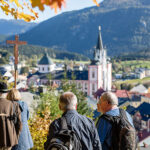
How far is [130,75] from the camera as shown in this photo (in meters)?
127

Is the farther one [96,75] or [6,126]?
[96,75]

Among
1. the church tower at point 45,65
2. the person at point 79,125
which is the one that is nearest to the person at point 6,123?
the person at point 79,125

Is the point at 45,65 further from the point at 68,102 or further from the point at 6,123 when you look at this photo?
the point at 68,102

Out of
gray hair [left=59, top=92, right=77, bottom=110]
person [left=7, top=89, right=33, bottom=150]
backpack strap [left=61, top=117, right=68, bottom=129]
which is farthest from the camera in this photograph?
person [left=7, top=89, right=33, bottom=150]

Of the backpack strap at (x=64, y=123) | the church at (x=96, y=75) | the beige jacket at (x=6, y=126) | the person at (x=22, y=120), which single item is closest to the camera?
the backpack strap at (x=64, y=123)

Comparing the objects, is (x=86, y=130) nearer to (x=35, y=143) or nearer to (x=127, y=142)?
(x=127, y=142)

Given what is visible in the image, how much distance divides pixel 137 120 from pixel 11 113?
4004cm

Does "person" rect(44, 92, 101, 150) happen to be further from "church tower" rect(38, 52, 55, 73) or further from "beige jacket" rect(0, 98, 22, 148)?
"church tower" rect(38, 52, 55, 73)

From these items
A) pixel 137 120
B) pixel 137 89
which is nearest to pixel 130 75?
pixel 137 89

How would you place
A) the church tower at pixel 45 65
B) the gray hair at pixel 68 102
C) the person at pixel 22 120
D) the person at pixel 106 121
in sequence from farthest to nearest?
the church tower at pixel 45 65, the person at pixel 22 120, the person at pixel 106 121, the gray hair at pixel 68 102

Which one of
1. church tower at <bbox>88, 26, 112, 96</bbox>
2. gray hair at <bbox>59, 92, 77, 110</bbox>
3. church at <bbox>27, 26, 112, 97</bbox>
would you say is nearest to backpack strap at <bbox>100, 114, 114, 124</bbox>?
gray hair at <bbox>59, 92, 77, 110</bbox>

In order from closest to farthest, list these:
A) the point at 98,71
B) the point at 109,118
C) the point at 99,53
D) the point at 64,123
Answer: the point at 64,123 < the point at 109,118 < the point at 99,53 < the point at 98,71

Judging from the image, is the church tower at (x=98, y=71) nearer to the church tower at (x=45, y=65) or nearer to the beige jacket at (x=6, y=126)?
the church tower at (x=45, y=65)

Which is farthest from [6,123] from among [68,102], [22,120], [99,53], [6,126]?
[99,53]
